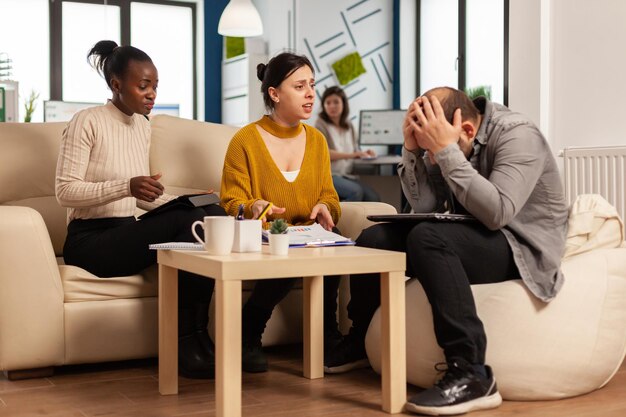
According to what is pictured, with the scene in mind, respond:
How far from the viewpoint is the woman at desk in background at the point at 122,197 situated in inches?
95.6

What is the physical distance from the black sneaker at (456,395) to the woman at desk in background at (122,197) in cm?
71

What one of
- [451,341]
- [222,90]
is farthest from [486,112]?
[222,90]

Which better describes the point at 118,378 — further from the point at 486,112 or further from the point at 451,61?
the point at 451,61

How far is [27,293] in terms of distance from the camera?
7.68 feet

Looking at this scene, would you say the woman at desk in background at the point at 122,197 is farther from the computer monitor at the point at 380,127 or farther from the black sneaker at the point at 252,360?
the computer monitor at the point at 380,127

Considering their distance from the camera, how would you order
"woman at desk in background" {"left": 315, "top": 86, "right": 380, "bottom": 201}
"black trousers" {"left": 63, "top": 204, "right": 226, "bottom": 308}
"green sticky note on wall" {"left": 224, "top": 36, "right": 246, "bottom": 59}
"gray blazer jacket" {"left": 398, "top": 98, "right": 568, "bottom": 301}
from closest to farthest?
"gray blazer jacket" {"left": 398, "top": 98, "right": 568, "bottom": 301}, "black trousers" {"left": 63, "top": 204, "right": 226, "bottom": 308}, "woman at desk in background" {"left": 315, "top": 86, "right": 380, "bottom": 201}, "green sticky note on wall" {"left": 224, "top": 36, "right": 246, "bottom": 59}

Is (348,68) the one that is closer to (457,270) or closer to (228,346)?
(457,270)

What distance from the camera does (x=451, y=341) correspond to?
1998 mm

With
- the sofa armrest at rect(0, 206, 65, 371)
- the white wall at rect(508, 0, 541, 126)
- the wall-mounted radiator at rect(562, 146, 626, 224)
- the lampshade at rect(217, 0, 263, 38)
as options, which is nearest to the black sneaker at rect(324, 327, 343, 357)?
the sofa armrest at rect(0, 206, 65, 371)

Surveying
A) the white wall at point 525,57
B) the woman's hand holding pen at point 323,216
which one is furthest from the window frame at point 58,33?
the woman's hand holding pen at point 323,216

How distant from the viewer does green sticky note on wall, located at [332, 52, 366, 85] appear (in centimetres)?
735

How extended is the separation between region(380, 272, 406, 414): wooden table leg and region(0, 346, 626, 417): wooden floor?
0.05 meters

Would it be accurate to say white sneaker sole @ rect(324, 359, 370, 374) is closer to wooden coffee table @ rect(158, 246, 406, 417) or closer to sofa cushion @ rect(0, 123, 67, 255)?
wooden coffee table @ rect(158, 246, 406, 417)

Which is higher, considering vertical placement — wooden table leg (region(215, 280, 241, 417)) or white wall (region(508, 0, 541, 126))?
white wall (region(508, 0, 541, 126))
